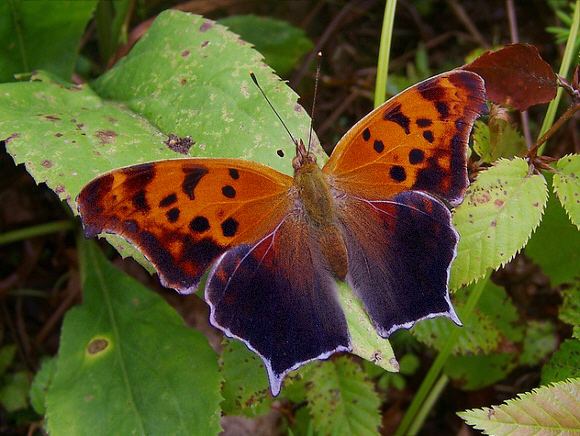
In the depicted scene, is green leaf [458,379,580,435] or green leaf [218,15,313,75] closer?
green leaf [458,379,580,435]

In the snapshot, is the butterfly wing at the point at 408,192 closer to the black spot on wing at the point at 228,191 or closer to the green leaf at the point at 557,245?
the black spot on wing at the point at 228,191

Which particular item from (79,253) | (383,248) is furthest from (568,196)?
(79,253)

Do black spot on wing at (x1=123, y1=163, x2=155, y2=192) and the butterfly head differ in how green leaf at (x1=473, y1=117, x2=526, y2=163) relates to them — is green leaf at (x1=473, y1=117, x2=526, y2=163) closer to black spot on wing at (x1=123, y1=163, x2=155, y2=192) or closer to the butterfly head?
the butterfly head

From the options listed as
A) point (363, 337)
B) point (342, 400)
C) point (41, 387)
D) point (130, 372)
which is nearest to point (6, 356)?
point (41, 387)

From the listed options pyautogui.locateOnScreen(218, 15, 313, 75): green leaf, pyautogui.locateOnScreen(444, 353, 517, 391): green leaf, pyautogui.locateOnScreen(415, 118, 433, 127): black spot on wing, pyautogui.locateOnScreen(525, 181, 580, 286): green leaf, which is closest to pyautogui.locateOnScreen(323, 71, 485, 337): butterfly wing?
pyautogui.locateOnScreen(415, 118, 433, 127): black spot on wing

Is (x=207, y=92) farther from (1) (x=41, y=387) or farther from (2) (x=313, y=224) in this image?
(1) (x=41, y=387)

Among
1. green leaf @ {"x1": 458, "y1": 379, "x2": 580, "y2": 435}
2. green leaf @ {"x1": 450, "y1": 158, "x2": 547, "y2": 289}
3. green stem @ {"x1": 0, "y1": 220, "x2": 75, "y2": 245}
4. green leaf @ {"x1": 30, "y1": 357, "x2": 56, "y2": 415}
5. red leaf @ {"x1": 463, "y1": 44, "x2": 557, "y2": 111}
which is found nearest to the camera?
green leaf @ {"x1": 458, "y1": 379, "x2": 580, "y2": 435}
